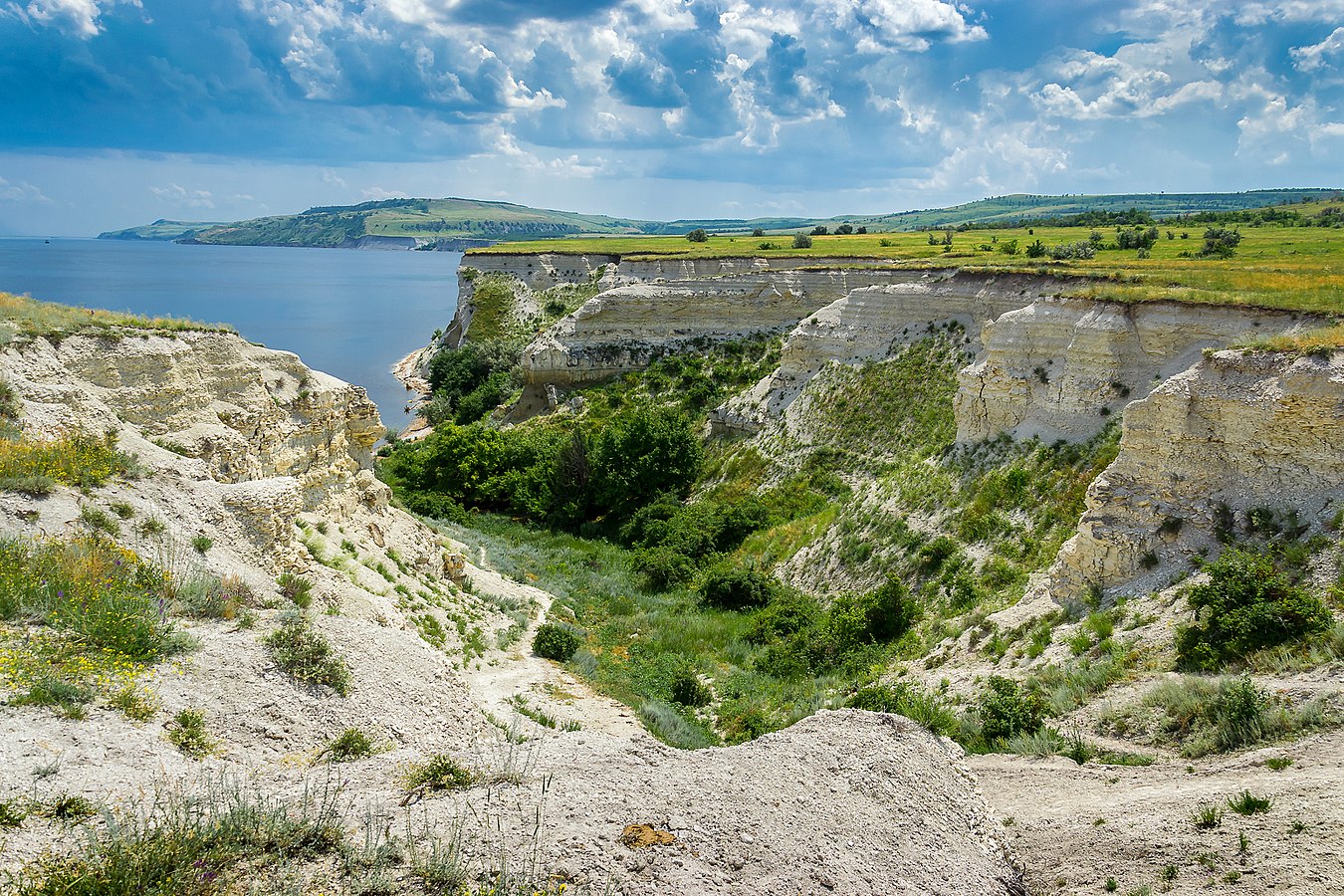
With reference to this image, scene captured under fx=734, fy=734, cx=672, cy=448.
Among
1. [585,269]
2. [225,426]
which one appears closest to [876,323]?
[225,426]

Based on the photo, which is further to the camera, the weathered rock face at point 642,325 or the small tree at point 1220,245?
the weathered rock face at point 642,325

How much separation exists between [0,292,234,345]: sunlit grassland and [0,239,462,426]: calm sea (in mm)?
38380

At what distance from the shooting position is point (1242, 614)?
34.9ft

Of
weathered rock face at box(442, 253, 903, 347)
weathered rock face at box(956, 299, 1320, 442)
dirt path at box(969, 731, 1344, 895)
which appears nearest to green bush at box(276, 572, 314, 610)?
dirt path at box(969, 731, 1344, 895)

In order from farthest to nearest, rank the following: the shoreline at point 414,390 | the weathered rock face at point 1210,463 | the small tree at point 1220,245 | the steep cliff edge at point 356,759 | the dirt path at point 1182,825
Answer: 1. the shoreline at point 414,390
2. the small tree at point 1220,245
3. the weathered rock face at point 1210,463
4. the dirt path at point 1182,825
5. the steep cliff edge at point 356,759

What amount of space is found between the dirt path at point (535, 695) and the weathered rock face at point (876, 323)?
1913 centimetres

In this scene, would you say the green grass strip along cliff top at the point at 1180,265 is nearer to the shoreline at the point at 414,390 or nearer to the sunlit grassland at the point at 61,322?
the sunlit grassland at the point at 61,322

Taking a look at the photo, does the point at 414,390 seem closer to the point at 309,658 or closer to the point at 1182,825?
the point at 309,658

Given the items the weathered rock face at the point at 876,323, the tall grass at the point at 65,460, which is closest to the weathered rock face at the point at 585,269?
the weathered rock face at the point at 876,323

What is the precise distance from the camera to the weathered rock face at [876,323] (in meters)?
26.9

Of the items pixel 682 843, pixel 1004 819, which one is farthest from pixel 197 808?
pixel 1004 819

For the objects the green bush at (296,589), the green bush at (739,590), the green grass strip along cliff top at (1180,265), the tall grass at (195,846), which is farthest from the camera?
the green bush at (739,590)

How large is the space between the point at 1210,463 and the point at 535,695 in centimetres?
1383

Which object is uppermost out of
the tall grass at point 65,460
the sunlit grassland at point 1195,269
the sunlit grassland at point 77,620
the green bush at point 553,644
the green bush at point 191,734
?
the sunlit grassland at point 1195,269
